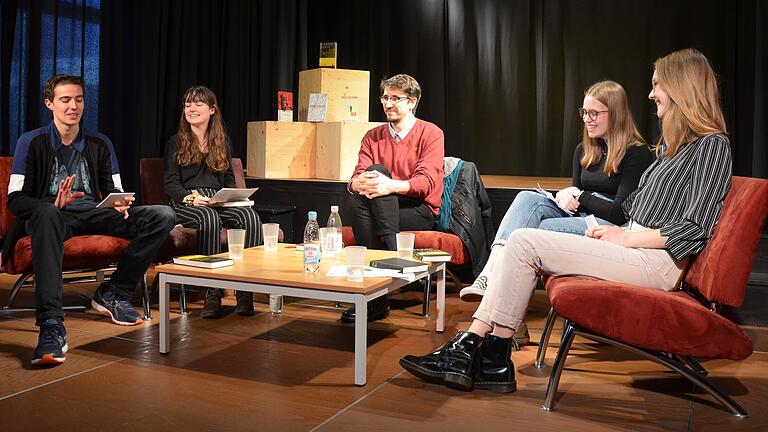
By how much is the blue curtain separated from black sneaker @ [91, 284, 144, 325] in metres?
2.08

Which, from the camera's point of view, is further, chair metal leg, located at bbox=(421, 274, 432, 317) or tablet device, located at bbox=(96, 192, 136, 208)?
chair metal leg, located at bbox=(421, 274, 432, 317)

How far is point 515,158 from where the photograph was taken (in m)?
6.82

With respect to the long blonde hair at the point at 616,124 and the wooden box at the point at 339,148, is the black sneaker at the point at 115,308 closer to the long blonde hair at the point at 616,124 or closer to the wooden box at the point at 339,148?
the wooden box at the point at 339,148

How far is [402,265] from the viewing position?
3.16 metres

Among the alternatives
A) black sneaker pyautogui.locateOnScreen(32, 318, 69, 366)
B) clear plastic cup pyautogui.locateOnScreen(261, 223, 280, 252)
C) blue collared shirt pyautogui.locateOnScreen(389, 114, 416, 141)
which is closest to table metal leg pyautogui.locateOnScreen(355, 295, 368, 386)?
clear plastic cup pyautogui.locateOnScreen(261, 223, 280, 252)

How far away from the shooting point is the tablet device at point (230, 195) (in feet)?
13.2

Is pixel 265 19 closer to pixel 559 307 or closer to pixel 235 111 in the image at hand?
pixel 235 111

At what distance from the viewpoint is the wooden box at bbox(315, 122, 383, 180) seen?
5352 millimetres

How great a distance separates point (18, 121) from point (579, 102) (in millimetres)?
4268

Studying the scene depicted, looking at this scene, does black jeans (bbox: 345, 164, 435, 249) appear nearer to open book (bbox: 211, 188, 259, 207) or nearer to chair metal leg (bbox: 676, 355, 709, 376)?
open book (bbox: 211, 188, 259, 207)

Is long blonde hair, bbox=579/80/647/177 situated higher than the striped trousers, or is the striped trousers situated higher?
long blonde hair, bbox=579/80/647/177

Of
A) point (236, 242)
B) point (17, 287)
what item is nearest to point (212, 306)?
point (236, 242)


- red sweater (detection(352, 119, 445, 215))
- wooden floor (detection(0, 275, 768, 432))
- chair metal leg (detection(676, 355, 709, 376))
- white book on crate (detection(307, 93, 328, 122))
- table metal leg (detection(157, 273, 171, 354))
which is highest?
white book on crate (detection(307, 93, 328, 122))

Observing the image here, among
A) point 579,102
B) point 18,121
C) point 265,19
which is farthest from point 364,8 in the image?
point 18,121
